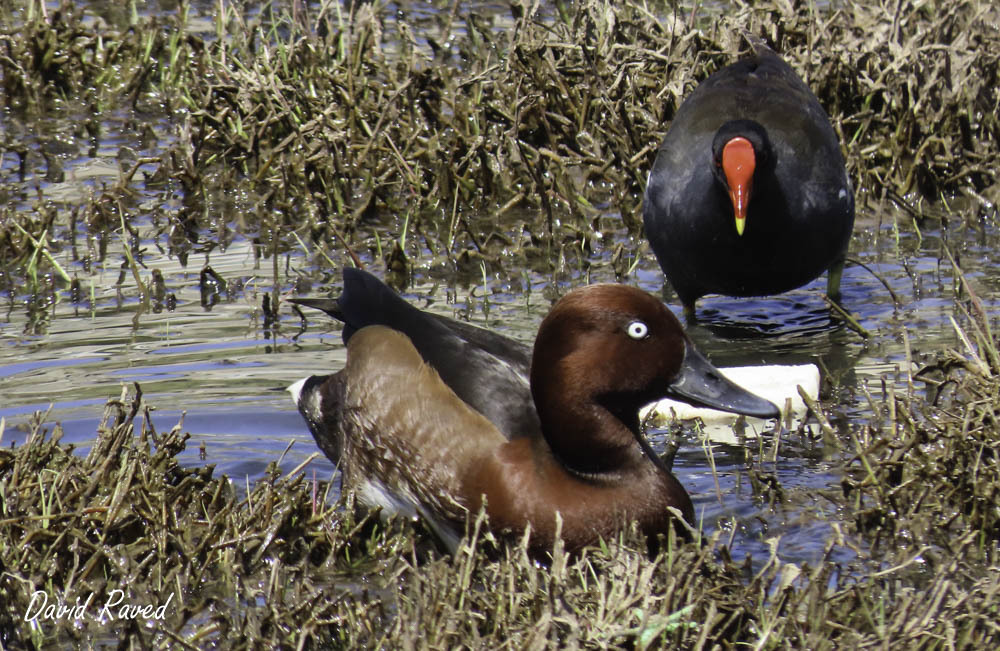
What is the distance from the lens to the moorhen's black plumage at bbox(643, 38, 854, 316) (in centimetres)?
609

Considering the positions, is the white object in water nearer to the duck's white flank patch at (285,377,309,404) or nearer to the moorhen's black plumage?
the moorhen's black plumage

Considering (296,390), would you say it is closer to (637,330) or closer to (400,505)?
(400,505)

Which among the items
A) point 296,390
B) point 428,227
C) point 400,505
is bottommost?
point 400,505

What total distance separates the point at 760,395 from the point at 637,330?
1.43 m

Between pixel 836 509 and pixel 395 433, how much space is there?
1.32m

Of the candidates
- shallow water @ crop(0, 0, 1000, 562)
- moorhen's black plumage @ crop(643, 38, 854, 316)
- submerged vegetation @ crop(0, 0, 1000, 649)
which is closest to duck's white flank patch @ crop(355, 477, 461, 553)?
submerged vegetation @ crop(0, 0, 1000, 649)

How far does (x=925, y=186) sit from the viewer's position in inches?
299

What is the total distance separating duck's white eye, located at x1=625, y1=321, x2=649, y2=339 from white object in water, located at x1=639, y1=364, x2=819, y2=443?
1.31 m

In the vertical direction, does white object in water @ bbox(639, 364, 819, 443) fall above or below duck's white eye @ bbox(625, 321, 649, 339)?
below

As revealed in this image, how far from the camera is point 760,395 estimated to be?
5.29 m

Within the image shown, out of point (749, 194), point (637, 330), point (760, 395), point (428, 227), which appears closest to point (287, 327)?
point (428, 227)

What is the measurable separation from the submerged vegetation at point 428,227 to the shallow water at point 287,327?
0.21ft

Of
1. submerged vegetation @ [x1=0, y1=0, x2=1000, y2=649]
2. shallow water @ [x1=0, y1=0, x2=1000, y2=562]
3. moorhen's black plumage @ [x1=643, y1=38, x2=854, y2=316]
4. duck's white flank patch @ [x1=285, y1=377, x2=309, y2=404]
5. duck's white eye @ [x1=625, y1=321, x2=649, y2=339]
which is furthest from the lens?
moorhen's black plumage @ [x1=643, y1=38, x2=854, y2=316]

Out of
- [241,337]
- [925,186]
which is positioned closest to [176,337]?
[241,337]
